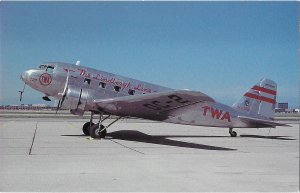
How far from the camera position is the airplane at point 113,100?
17.1 m

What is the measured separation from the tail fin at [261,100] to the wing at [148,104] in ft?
17.0

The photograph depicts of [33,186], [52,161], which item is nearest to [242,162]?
[52,161]

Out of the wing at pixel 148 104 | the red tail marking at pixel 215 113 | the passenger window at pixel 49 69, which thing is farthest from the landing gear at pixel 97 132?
the red tail marking at pixel 215 113

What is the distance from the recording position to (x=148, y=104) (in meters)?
16.8

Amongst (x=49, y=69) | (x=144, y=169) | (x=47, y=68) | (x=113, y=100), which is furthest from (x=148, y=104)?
(x=144, y=169)

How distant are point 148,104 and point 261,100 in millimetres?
7459

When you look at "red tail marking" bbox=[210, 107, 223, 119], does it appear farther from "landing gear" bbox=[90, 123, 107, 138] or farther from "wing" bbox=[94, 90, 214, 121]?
"landing gear" bbox=[90, 123, 107, 138]

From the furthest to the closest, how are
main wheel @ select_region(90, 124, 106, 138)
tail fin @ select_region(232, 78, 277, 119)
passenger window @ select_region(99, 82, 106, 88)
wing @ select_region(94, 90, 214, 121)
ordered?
tail fin @ select_region(232, 78, 277, 119) < passenger window @ select_region(99, 82, 106, 88) < main wheel @ select_region(90, 124, 106, 138) < wing @ select_region(94, 90, 214, 121)

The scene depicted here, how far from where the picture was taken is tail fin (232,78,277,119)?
68.0 ft

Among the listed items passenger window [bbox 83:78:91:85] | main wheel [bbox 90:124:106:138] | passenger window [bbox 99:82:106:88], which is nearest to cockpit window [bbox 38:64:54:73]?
passenger window [bbox 83:78:91:85]

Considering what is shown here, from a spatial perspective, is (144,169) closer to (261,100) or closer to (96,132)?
(96,132)

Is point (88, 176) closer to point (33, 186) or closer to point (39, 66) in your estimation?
point (33, 186)

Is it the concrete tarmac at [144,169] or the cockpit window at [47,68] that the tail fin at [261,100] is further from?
the cockpit window at [47,68]

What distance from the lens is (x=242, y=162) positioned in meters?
11.0
